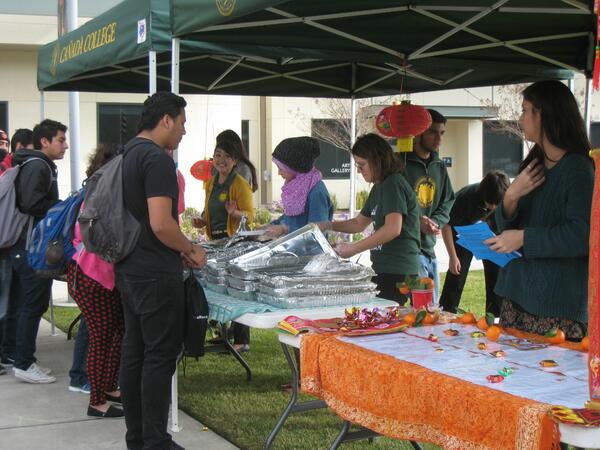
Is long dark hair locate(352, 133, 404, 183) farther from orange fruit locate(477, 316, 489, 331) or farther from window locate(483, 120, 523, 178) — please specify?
→ window locate(483, 120, 523, 178)

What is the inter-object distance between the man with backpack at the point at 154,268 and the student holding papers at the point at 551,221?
1.47m

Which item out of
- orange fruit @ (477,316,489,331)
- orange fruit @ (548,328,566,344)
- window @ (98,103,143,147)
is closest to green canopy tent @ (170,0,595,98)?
orange fruit @ (477,316,489,331)

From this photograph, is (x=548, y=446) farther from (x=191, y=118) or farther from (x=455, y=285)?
(x=191, y=118)

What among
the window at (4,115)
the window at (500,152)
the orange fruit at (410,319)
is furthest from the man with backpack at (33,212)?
the window at (500,152)

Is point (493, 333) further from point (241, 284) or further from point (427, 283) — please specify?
point (241, 284)

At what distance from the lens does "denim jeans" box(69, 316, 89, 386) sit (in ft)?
17.0

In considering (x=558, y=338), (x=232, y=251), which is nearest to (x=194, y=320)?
(x=232, y=251)

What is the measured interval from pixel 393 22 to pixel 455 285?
2.52 meters

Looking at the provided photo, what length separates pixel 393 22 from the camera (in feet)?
16.4

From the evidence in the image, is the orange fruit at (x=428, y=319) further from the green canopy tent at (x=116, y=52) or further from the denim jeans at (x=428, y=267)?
the green canopy tent at (x=116, y=52)

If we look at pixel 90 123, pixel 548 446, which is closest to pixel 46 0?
→ pixel 90 123

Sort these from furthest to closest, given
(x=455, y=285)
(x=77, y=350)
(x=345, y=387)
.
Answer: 1. (x=455, y=285)
2. (x=77, y=350)
3. (x=345, y=387)

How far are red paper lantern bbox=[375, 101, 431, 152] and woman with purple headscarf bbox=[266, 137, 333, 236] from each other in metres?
1.14

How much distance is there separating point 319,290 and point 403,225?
0.90 meters
